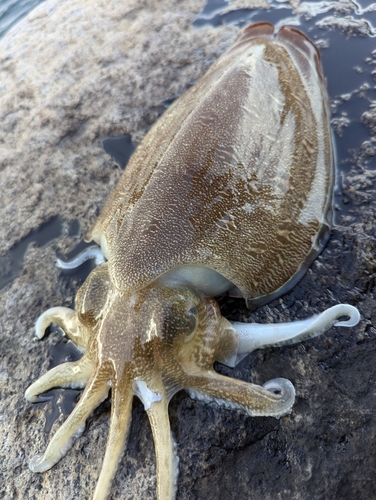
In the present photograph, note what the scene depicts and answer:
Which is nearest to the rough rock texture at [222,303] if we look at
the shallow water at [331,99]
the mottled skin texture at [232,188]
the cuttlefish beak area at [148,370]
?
the shallow water at [331,99]

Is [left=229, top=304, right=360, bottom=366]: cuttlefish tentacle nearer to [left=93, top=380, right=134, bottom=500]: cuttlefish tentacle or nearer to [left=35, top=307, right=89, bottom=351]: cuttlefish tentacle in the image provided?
[left=93, top=380, right=134, bottom=500]: cuttlefish tentacle

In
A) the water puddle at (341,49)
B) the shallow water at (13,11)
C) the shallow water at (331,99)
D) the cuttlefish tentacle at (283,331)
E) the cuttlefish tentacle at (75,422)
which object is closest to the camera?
the cuttlefish tentacle at (75,422)

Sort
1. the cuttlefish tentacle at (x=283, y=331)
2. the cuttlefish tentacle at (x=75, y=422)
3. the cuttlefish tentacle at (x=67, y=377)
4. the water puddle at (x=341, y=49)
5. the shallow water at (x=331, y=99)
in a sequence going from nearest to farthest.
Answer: the cuttlefish tentacle at (x=75, y=422)
the cuttlefish tentacle at (x=67, y=377)
the cuttlefish tentacle at (x=283, y=331)
the shallow water at (x=331, y=99)
the water puddle at (x=341, y=49)

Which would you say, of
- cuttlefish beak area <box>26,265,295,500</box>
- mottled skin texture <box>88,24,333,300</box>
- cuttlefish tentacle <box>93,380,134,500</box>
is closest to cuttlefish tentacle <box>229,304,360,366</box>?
cuttlefish beak area <box>26,265,295,500</box>

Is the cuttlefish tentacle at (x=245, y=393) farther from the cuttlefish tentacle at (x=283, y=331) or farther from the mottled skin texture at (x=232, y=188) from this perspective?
the mottled skin texture at (x=232, y=188)

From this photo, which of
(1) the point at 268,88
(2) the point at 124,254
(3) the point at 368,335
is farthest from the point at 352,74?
(2) the point at 124,254

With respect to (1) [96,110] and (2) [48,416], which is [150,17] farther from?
(2) [48,416]

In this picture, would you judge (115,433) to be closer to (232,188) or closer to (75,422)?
(75,422)

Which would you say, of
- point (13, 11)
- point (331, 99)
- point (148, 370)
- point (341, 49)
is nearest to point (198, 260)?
point (148, 370)
